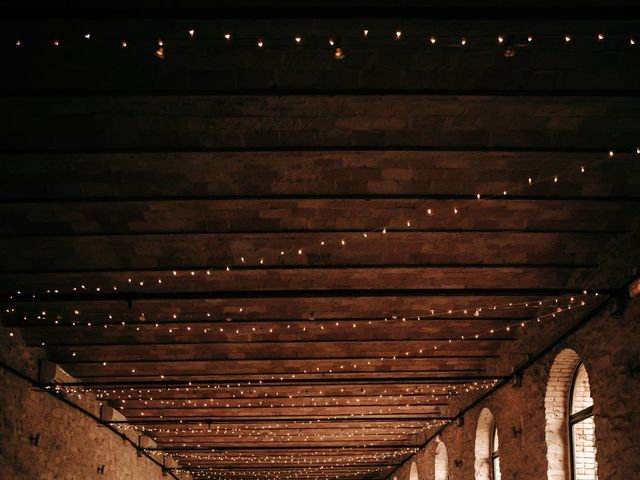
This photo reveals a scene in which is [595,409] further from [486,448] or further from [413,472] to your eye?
[413,472]

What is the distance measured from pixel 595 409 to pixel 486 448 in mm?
5835

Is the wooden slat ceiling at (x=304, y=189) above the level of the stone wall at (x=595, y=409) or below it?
above

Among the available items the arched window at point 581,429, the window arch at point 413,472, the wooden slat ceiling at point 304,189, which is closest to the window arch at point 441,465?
the window arch at point 413,472

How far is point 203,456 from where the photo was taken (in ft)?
74.5

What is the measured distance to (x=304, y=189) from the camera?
313 inches

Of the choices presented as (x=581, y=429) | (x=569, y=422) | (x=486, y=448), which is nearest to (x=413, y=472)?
(x=486, y=448)

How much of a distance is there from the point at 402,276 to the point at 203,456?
1510cm

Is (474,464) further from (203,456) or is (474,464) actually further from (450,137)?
(203,456)

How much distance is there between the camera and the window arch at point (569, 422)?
996 centimetres

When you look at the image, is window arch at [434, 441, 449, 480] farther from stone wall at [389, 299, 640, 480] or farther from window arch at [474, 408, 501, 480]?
window arch at [474, 408, 501, 480]

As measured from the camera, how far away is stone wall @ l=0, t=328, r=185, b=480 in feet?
35.4

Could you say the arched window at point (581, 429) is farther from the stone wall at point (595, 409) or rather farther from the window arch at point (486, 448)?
the window arch at point (486, 448)

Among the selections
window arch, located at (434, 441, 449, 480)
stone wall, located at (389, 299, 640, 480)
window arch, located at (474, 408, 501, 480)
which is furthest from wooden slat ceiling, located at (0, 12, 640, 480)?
window arch, located at (434, 441, 449, 480)

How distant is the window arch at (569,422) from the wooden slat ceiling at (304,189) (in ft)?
2.09
